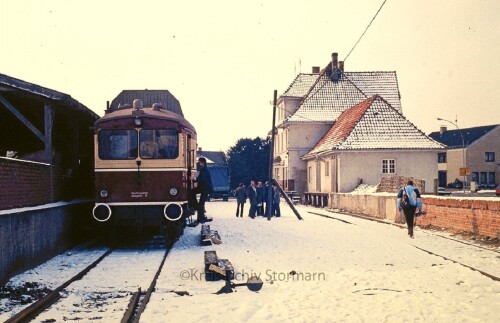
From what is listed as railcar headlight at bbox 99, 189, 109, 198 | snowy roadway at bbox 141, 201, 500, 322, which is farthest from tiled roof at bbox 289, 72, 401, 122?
railcar headlight at bbox 99, 189, 109, 198

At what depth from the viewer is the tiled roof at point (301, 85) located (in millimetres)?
54688

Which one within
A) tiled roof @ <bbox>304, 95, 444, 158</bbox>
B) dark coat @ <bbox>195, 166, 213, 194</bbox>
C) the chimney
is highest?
the chimney

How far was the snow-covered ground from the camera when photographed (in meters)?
7.34

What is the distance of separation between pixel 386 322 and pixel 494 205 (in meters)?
9.08

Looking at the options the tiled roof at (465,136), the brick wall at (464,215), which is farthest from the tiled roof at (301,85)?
the brick wall at (464,215)

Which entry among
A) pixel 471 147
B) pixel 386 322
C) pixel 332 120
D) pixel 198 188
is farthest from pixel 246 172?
pixel 386 322

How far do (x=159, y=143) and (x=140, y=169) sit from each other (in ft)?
2.71

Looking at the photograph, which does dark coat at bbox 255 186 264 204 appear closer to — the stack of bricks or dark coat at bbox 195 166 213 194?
the stack of bricks

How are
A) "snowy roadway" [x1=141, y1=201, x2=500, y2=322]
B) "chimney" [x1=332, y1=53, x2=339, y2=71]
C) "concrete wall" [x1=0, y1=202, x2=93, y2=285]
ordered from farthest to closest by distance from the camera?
1. "chimney" [x1=332, y1=53, x2=339, y2=71]
2. "concrete wall" [x1=0, y1=202, x2=93, y2=285]
3. "snowy roadway" [x1=141, y1=201, x2=500, y2=322]

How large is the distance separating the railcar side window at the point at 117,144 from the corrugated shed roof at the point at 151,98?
23001 millimetres

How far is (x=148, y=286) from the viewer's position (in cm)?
927

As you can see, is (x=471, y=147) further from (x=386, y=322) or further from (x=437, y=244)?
(x=386, y=322)

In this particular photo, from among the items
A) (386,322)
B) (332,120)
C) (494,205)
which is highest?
(332,120)

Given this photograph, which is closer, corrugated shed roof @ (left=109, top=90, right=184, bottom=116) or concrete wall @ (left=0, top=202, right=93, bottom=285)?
concrete wall @ (left=0, top=202, right=93, bottom=285)
